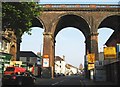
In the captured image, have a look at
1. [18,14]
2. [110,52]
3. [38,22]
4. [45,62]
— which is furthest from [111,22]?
[18,14]

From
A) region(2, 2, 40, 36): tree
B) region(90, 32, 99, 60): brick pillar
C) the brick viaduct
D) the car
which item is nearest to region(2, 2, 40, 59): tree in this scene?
region(2, 2, 40, 36): tree

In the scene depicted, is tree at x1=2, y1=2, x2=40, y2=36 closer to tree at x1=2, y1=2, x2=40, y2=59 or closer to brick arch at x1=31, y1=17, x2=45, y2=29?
tree at x1=2, y1=2, x2=40, y2=59

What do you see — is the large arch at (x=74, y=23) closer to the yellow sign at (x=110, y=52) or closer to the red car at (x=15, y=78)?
the yellow sign at (x=110, y=52)

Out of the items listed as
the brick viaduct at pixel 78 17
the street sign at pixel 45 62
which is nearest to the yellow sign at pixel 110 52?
the brick viaduct at pixel 78 17

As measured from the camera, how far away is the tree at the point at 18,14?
69.2 ft

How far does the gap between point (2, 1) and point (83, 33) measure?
54311 millimetres

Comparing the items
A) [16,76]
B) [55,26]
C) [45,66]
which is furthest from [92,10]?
[16,76]

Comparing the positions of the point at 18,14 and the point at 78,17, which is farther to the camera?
the point at 78,17

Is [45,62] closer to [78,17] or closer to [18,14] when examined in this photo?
[78,17]

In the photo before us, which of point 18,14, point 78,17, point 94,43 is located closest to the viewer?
point 18,14

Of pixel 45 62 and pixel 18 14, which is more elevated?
pixel 18 14

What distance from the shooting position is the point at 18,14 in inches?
856

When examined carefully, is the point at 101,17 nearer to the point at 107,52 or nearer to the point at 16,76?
the point at 107,52

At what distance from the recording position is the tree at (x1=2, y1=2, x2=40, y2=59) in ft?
69.2
